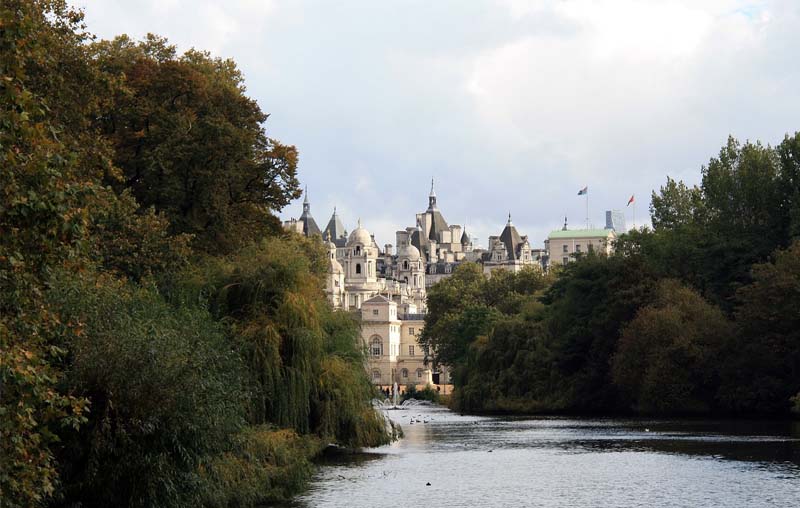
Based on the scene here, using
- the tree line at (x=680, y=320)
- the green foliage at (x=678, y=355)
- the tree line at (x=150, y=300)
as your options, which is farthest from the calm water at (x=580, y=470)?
the green foliage at (x=678, y=355)

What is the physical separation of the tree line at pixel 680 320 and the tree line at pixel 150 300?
23.3 metres

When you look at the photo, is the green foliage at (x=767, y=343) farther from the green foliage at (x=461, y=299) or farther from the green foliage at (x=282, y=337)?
the green foliage at (x=461, y=299)

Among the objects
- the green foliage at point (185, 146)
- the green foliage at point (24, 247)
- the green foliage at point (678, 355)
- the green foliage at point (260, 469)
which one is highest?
the green foliage at point (185, 146)

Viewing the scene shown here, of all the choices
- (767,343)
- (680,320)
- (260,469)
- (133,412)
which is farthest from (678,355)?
(133,412)

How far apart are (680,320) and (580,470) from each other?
28.4 m

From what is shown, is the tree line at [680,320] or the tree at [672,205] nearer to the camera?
the tree line at [680,320]

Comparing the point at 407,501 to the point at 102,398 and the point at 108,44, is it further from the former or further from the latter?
the point at 108,44

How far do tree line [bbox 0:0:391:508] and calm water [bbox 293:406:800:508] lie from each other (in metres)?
1.50

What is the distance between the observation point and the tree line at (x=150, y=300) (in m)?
16.2

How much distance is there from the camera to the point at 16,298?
16.4 metres

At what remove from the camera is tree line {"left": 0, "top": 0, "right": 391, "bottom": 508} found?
53.1 feet

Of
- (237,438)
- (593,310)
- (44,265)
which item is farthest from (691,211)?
(44,265)

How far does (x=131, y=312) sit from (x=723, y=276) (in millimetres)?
50357

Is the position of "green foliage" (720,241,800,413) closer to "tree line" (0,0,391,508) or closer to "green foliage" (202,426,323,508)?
"tree line" (0,0,391,508)
